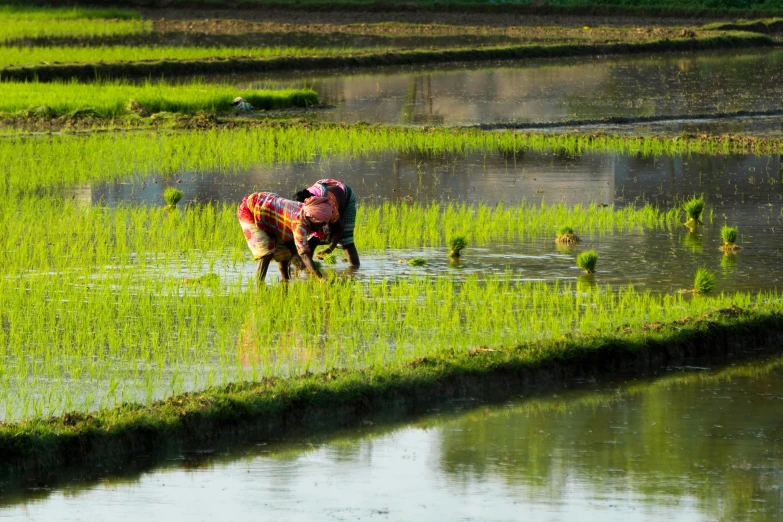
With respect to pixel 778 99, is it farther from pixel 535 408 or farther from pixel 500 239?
pixel 535 408

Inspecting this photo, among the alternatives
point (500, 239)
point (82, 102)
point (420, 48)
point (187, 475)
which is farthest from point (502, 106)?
point (187, 475)

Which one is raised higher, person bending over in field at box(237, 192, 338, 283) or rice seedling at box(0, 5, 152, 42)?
rice seedling at box(0, 5, 152, 42)

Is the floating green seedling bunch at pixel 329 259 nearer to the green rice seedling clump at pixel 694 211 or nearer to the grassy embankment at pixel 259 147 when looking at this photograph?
the green rice seedling clump at pixel 694 211

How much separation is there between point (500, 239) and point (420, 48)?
1481 cm

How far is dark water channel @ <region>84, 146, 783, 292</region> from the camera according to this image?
7145mm

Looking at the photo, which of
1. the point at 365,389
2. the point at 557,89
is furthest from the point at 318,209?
the point at 557,89

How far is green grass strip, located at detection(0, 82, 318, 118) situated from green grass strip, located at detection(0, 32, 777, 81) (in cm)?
105

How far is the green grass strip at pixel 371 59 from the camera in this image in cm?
1772

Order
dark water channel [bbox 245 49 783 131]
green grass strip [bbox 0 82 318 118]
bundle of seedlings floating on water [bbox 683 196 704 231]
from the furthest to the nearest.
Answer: dark water channel [bbox 245 49 783 131] < green grass strip [bbox 0 82 318 118] < bundle of seedlings floating on water [bbox 683 196 704 231]

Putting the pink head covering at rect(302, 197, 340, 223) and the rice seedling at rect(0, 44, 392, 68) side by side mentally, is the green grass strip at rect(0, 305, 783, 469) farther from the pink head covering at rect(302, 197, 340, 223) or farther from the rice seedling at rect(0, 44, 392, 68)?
the rice seedling at rect(0, 44, 392, 68)

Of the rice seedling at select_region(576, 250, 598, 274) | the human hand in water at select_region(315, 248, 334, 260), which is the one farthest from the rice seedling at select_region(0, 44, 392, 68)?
the rice seedling at select_region(576, 250, 598, 274)

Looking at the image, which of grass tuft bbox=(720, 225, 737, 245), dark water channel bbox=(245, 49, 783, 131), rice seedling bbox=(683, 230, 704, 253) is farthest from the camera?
dark water channel bbox=(245, 49, 783, 131)

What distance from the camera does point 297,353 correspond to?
5332 millimetres

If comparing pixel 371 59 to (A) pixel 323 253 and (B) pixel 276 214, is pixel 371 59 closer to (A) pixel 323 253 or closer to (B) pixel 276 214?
(A) pixel 323 253
